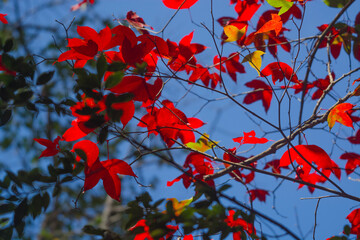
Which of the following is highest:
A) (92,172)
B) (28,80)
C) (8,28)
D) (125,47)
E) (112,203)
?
(8,28)

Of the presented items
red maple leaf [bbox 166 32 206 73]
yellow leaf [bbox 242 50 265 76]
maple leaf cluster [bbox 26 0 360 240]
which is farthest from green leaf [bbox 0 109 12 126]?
yellow leaf [bbox 242 50 265 76]

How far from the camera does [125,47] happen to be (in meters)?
0.73

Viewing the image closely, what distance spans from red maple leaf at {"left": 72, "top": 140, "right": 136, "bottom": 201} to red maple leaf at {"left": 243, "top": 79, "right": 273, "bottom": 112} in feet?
1.93

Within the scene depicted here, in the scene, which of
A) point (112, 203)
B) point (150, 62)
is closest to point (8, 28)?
point (112, 203)

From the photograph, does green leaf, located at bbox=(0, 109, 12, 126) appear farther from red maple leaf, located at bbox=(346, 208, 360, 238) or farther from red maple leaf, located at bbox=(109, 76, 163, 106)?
red maple leaf, located at bbox=(346, 208, 360, 238)

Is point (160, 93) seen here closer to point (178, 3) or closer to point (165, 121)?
point (165, 121)

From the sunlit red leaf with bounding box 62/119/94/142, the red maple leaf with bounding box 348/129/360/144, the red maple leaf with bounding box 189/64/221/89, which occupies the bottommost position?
the sunlit red leaf with bounding box 62/119/94/142

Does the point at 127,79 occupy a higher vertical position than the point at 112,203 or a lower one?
lower

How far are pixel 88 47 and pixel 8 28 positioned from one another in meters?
3.13

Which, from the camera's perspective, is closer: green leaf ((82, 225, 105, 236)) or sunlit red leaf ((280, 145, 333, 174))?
green leaf ((82, 225, 105, 236))

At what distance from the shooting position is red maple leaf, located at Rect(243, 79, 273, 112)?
113cm

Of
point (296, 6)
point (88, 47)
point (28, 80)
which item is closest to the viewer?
point (28, 80)

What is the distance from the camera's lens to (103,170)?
2.46 ft

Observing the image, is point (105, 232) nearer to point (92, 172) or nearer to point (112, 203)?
point (92, 172)
